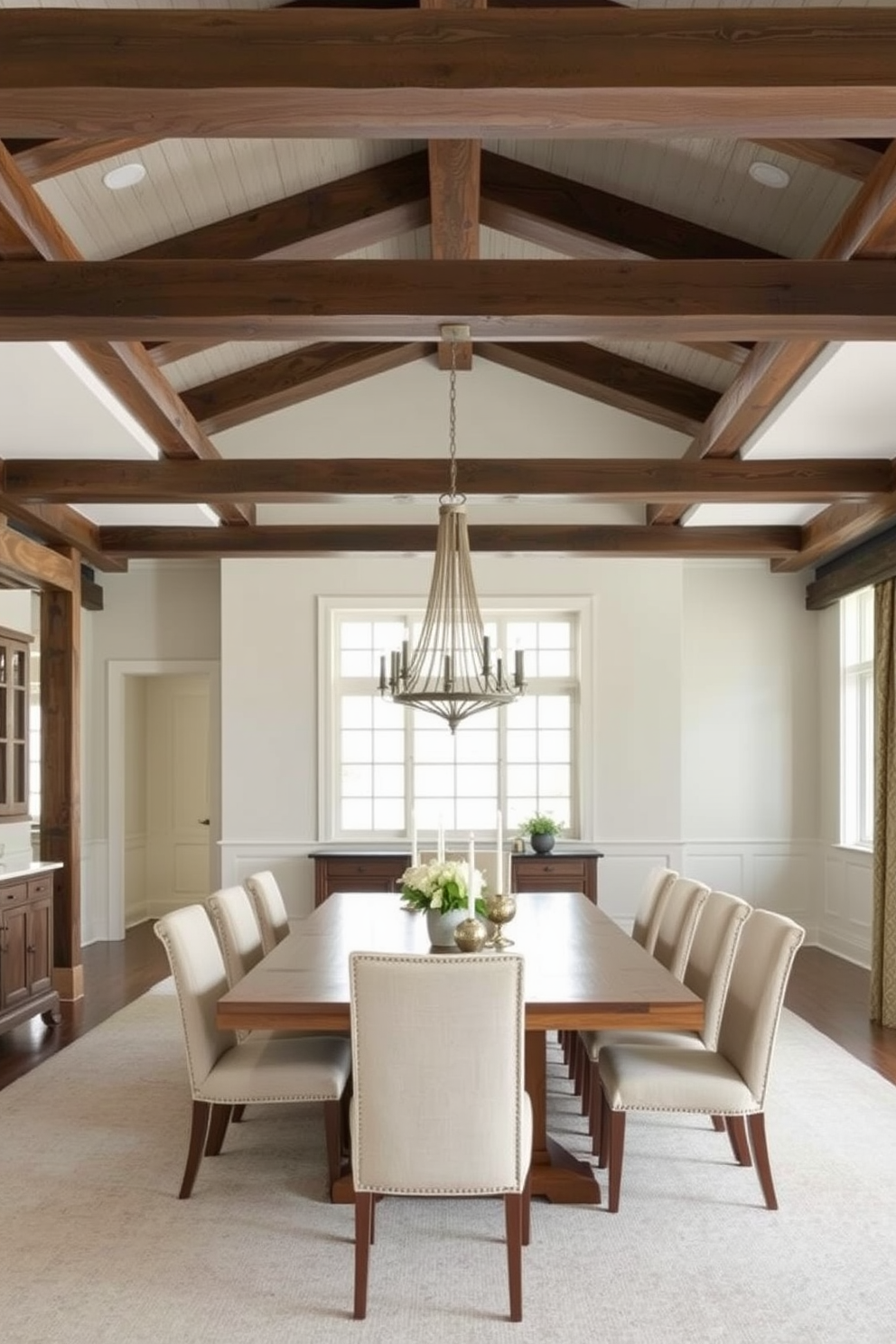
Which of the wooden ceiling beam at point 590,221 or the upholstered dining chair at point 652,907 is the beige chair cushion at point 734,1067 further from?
the wooden ceiling beam at point 590,221

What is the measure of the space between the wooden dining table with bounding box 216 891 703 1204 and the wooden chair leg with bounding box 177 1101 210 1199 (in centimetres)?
43

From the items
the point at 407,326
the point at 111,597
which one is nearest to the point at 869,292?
the point at 407,326

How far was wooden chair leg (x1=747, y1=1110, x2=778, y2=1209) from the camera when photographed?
11.9 feet

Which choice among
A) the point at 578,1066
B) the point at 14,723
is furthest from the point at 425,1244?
the point at 14,723

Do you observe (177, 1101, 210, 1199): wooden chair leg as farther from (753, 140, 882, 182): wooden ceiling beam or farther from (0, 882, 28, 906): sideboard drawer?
(753, 140, 882, 182): wooden ceiling beam

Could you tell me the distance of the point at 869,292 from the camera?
371cm

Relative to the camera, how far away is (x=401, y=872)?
7.82m

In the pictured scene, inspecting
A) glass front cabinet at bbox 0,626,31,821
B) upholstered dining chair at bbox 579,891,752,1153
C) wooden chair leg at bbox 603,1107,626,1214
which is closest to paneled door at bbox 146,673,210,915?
glass front cabinet at bbox 0,626,31,821

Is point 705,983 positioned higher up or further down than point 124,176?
further down

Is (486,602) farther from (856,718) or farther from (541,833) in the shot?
(856,718)

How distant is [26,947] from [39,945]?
0.19 meters

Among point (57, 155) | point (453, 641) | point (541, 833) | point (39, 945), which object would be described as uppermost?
point (57, 155)

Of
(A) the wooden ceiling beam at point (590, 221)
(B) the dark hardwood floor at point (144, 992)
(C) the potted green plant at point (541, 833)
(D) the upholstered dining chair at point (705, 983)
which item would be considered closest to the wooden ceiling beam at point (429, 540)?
(C) the potted green plant at point (541, 833)

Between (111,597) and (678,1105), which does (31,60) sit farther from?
(111,597)
